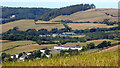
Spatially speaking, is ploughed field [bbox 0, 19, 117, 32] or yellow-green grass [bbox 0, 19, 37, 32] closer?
ploughed field [bbox 0, 19, 117, 32]

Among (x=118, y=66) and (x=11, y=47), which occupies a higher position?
(x=118, y=66)

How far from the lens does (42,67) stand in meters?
8.10

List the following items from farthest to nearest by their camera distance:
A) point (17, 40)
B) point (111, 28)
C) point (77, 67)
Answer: point (111, 28), point (17, 40), point (77, 67)

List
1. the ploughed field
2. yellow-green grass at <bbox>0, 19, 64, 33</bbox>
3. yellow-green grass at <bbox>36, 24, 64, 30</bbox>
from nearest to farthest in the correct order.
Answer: the ploughed field
yellow-green grass at <bbox>0, 19, 64, 33</bbox>
yellow-green grass at <bbox>36, 24, 64, 30</bbox>

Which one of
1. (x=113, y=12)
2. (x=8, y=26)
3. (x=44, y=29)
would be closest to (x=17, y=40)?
(x=44, y=29)

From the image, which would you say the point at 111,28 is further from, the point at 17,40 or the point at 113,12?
the point at 17,40

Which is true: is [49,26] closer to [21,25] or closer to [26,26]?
[26,26]

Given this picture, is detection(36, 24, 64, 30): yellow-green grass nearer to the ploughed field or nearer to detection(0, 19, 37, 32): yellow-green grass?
the ploughed field

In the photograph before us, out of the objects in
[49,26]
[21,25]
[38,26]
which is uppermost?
[21,25]

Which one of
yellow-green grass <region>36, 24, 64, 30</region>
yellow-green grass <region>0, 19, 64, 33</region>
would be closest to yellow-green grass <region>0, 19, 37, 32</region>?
yellow-green grass <region>0, 19, 64, 33</region>

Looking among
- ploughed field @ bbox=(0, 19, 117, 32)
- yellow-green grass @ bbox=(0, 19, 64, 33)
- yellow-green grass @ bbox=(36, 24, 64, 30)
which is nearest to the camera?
ploughed field @ bbox=(0, 19, 117, 32)

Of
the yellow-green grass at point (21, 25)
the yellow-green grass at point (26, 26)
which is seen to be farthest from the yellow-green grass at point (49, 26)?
the yellow-green grass at point (21, 25)

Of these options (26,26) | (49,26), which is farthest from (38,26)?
(26,26)

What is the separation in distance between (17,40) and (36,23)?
223 feet
